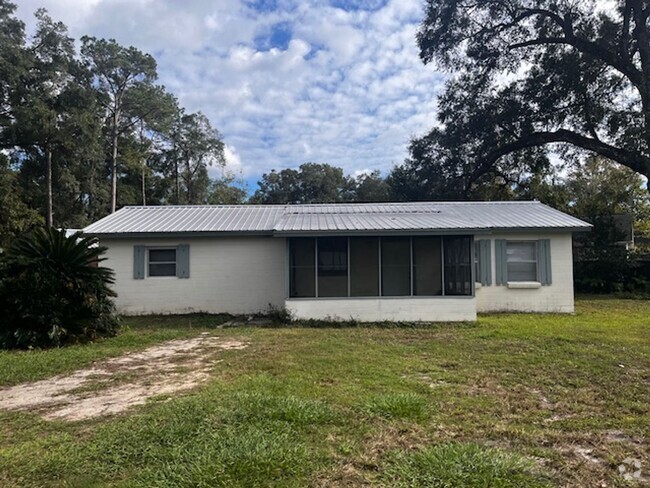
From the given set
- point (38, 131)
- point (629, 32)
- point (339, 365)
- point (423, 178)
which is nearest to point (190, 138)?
point (38, 131)

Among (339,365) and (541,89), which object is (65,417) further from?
(541,89)

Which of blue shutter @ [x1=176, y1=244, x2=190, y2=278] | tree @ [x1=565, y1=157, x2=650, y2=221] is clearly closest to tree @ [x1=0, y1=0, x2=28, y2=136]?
blue shutter @ [x1=176, y1=244, x2=190, y2=278]

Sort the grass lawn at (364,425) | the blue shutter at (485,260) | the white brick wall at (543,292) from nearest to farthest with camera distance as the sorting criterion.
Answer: the grass lawn at (364,425) → the white brick wall at (543,292) → the blue shutter at (485,260)

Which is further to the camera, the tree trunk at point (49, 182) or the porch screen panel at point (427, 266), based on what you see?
the tree trunk at point (49, 182)

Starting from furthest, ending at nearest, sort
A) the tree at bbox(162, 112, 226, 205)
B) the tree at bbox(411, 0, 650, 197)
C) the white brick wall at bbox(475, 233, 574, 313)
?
the tree at bbox(162, 112, 226, 205), the tree at bbox(411, 0, 650, 197), the white brick wall at bbox(475, 233, 574, 313)

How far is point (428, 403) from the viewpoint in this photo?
437 cm

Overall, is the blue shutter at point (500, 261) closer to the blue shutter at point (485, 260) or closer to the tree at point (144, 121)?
the blue shutter at point (485, 260)

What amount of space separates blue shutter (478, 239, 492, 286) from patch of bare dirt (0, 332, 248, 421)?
25.5 ft

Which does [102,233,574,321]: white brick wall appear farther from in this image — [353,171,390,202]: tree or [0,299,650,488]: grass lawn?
[353,171,390,202]: tree

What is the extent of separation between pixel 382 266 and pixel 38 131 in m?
21.8

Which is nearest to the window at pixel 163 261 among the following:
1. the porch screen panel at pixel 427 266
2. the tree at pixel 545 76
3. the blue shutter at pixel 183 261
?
the blue shutter at pixel 183 261

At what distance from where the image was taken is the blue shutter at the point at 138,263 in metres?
11.9

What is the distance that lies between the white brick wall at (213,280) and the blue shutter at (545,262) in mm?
7089

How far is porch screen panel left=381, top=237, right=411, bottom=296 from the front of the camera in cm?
1052
